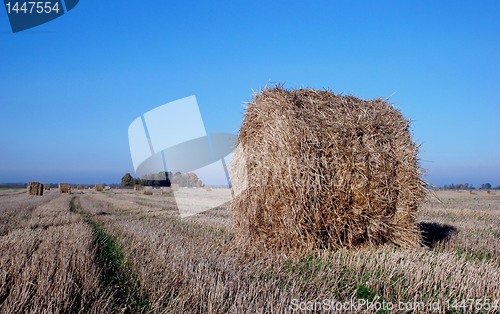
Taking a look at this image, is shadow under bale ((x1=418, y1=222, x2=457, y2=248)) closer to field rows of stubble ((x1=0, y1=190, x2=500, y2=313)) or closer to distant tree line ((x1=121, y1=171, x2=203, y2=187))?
field rows of stubble ((x1=0, y1=190, x2=500, y2=313))

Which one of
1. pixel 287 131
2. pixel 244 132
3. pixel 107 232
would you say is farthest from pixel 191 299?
pixel 107 232

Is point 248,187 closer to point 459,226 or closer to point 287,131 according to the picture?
point 287,131

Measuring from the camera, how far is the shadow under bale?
22.0ft

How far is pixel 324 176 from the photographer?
5.50 metres

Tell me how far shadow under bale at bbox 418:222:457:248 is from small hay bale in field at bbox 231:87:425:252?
2.85ft

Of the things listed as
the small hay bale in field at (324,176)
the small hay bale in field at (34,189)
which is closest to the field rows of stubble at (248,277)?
the small hay bale in field at (324,176)

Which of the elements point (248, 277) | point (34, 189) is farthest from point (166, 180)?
point (248, 277)

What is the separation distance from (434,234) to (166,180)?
53.0m

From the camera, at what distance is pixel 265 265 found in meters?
4.69

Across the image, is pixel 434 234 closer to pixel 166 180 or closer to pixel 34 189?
pixel 34 189

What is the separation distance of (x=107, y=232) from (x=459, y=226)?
8052 millimetres

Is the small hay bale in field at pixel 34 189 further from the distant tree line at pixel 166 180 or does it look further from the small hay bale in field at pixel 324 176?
the small hay bale in field at pixel 324 176

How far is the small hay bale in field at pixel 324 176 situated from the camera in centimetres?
547

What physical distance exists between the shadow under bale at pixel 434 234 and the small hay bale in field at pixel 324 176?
870 mm
